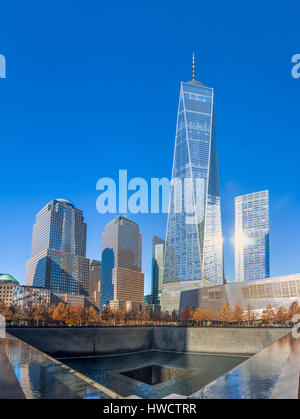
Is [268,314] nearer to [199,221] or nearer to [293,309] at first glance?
[293,309]

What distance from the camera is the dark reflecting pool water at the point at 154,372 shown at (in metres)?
30.0

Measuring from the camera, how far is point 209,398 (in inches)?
333

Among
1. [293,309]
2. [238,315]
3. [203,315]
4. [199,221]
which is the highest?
[199,221]

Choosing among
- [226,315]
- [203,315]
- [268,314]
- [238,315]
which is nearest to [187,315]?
[203,315]

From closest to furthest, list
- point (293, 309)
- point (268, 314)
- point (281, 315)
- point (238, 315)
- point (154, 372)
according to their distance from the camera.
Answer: point (154, 372) < point (293, 309) < point (281, 315) < point (268, 314) < point (238, 315)

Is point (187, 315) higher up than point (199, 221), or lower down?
lower down

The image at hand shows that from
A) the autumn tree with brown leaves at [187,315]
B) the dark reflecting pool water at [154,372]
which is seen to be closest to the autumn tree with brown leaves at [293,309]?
the dark reflecting pool water at [154,372]

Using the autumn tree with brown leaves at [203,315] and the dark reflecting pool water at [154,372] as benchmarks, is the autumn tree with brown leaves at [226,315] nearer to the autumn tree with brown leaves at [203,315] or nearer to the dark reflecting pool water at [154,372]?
the autumn tree with brown leaves at [203,315]

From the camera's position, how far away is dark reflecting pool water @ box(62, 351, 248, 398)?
98.5 feet

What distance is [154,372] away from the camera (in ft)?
134
